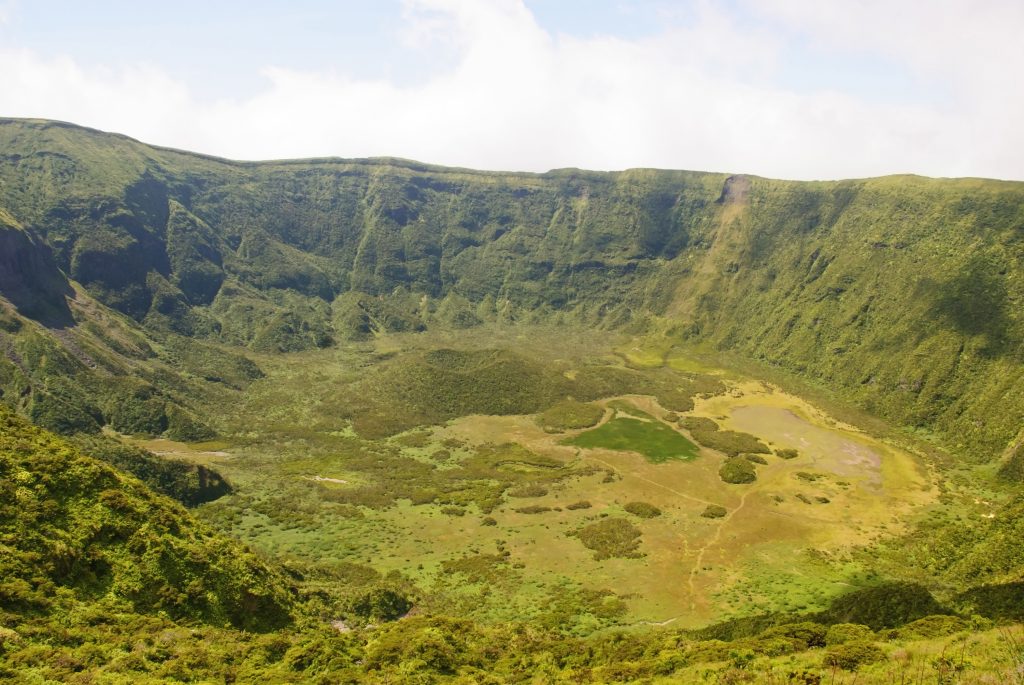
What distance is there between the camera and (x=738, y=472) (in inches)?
4225

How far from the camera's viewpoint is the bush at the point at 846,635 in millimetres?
41156

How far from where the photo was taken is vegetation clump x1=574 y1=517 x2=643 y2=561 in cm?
8031

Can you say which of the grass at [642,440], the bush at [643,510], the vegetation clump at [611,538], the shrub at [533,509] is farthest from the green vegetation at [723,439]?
the shrub at [533,509]

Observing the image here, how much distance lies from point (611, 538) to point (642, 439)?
45756mm

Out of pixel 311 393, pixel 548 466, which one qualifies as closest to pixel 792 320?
pixel 548 466

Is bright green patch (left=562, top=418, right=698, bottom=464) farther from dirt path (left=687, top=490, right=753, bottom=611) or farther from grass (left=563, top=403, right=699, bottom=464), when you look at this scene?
dirt path (left=687, top=490, right=753, bottom=611)

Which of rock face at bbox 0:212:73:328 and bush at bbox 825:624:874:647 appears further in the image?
rock face at bbox 0:212:73:328

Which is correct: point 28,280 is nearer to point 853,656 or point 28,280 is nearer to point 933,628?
point 853,656

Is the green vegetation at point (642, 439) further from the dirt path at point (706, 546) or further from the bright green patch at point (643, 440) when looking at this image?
the dirt path at point (706, 546)

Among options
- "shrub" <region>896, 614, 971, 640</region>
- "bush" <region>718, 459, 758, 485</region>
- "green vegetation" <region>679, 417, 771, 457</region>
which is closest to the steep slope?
"shrub" <region>896, 614, 971, 640</region>

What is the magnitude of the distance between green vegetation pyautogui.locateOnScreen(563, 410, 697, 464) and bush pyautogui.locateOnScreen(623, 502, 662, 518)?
2127 cm

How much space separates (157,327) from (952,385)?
207 m

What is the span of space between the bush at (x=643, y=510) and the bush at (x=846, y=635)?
47.7 m

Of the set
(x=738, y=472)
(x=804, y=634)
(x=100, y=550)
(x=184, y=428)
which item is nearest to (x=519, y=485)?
(x=738, y=472)
